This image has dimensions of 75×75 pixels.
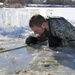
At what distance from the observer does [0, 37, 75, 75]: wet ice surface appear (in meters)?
3.04

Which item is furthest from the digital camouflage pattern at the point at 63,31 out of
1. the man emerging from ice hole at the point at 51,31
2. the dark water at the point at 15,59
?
the dark water at the point at 15,59

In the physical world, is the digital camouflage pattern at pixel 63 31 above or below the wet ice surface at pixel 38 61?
above

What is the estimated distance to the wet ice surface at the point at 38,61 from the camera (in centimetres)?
304

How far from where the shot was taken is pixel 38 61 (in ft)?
11.6

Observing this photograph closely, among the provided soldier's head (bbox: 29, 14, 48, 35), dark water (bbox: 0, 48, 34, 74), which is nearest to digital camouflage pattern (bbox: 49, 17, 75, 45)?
soldier's head (bbox: 29, 14, 48, 35)

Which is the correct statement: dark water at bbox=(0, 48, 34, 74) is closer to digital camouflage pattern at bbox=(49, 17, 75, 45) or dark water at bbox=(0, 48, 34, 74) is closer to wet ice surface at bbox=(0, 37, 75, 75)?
wet ice surface at bbox=(0, 37, 75, 75)

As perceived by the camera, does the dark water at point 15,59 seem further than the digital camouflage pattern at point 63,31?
No

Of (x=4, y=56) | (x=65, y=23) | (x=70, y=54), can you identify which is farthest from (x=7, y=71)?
(x=65, y=23)

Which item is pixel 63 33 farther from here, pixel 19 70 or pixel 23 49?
pixel 19 70

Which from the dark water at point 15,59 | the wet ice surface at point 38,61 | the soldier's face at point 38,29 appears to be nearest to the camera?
the wet ice surface at point 38,61

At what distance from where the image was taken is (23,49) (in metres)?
4.55

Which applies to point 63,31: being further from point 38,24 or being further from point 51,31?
point 38,24

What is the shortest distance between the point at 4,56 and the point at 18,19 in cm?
695

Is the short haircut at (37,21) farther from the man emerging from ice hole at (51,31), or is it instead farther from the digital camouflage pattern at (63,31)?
the digital camouflage pattern at (63,31)
